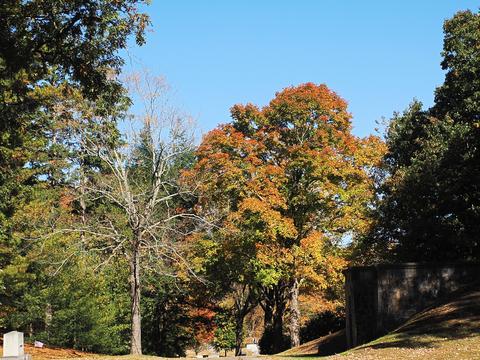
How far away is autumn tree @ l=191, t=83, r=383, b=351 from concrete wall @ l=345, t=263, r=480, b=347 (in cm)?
493

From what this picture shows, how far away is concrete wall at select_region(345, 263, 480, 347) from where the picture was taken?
19.4 meters

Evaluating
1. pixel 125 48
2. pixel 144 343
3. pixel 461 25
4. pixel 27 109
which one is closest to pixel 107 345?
pixel 144 343

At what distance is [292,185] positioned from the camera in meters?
26.7

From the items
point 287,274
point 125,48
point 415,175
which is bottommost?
point 287,274

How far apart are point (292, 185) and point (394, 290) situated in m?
8.65

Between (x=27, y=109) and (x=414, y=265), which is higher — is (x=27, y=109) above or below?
above

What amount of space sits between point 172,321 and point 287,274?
14.5 metres

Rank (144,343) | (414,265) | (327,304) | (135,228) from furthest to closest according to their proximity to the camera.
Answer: (144,343) → (327,304) → (135,228) → (414,265)

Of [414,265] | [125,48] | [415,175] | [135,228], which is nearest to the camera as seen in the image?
[125,48]

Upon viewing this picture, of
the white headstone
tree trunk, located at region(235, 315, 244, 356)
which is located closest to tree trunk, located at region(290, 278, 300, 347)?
tree trunk, located at region(235, 315, 244, 356)

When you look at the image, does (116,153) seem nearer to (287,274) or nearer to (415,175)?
(287,274)

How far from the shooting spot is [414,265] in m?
19.7

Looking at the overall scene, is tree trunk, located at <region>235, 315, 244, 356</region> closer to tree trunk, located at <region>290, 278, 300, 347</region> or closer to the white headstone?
tree trunk, located at <region>290, 278, 300, 347</region>

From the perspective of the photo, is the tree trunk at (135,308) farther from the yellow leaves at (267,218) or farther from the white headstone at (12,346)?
the yellow leaves at (267,218)
